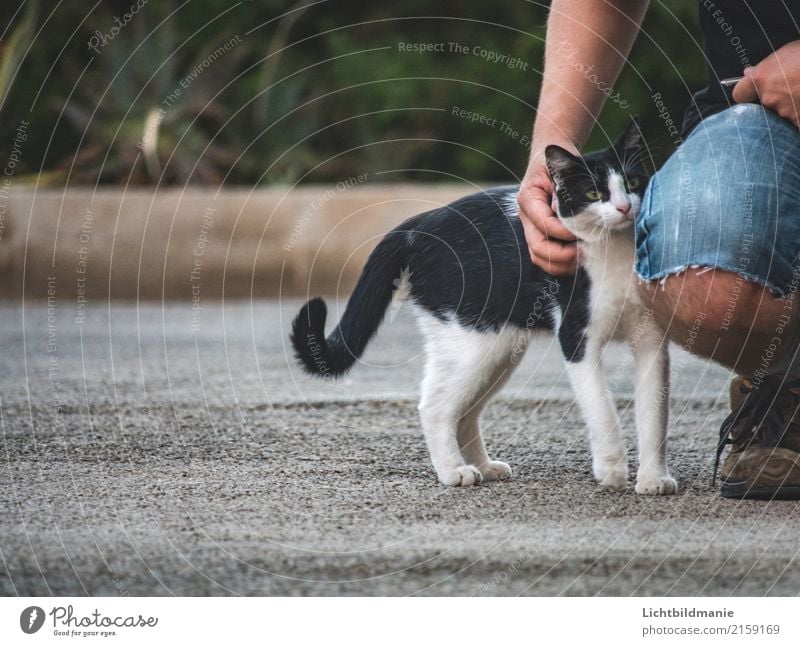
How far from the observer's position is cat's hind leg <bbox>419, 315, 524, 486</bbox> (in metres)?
2.17

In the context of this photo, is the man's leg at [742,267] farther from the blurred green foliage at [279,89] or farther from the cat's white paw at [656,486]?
the blurred green foliage at [279,89]

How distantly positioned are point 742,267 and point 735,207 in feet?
0.35

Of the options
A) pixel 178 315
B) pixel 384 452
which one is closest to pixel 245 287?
pixel 178 315

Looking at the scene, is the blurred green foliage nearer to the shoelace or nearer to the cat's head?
the cat's head

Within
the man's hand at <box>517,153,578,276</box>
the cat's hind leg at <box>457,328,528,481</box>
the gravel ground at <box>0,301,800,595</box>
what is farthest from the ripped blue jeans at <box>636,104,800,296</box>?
the gravel ground at <box>0,301,800,595</box>

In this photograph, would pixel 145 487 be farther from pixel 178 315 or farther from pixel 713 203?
pixel 178 315

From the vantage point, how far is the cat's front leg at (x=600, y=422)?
2.07 m

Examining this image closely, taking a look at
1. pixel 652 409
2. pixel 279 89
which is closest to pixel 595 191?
pixel 652 409

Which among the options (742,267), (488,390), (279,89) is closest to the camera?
(742,267)

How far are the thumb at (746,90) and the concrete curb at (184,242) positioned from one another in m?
3.36

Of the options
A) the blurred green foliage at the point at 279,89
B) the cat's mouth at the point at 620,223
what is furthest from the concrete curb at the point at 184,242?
the cat's mouth at the point at 620,223

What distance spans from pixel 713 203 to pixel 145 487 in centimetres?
113

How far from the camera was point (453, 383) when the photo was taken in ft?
7.16

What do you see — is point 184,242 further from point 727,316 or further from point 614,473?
point 727,316
